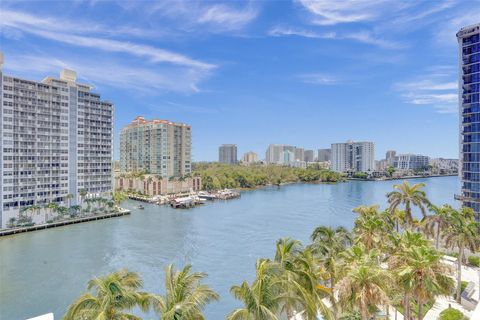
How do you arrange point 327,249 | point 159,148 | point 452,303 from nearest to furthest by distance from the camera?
point 327,249
point 452,303
point 159,148

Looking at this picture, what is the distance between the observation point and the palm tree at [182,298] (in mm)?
8516

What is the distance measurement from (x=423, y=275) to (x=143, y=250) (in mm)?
33534

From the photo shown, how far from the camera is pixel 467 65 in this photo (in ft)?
116

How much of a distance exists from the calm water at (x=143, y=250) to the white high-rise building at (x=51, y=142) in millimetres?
7770

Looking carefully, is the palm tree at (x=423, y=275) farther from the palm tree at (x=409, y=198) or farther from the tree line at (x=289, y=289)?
the palm tree at (x=409, y=198)

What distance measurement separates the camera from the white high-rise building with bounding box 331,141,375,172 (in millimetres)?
187750

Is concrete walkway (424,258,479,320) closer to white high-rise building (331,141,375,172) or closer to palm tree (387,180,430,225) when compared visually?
palm tree (387,180,430,225)

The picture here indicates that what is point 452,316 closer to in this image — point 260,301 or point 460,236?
point 460,236

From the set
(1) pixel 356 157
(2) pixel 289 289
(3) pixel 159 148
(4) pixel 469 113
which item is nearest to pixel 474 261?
(4) pixel 469 113

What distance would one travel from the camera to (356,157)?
621 ft

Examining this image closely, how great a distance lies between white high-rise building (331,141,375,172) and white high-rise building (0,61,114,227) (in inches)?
6029

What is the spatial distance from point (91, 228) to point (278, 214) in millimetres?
33617

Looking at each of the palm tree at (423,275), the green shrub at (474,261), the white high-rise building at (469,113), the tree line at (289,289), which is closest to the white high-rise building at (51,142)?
the tree line at (289,289)

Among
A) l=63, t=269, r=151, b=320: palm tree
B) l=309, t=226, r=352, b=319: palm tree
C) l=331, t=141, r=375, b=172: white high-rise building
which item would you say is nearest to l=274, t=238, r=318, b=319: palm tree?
l=309, t=226, r=352, b=319: palm tree
